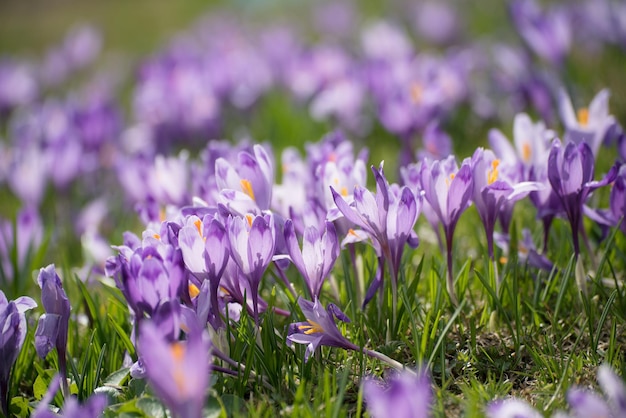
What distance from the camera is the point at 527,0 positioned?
114 inches

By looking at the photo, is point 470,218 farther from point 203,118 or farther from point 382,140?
point 203,118

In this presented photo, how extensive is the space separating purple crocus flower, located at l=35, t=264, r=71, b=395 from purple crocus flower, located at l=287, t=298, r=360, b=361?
0.48 metres

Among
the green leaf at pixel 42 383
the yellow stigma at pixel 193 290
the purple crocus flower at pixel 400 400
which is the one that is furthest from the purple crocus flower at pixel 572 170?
the green leaf at pixel 42 383

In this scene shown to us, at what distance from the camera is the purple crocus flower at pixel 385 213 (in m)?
1.52

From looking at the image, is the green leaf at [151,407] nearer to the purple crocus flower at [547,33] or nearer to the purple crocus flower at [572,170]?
the purple crocus flower at [572,170]

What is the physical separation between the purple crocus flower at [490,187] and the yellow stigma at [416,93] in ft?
4.27

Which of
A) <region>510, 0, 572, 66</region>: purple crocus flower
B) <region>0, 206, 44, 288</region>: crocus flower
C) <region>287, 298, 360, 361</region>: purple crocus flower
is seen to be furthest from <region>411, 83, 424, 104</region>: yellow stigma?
<region>287, 298, 360, 361</region>: purple crocus flower

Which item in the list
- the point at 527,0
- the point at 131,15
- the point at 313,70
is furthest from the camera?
the point at 131,15

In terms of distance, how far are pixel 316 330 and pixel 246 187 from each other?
44 centimetres

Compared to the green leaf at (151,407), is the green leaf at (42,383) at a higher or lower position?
lower

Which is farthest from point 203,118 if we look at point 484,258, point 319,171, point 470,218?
point 484,258

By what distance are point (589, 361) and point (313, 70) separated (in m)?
2.94

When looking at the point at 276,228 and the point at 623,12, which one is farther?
the point at 623,12

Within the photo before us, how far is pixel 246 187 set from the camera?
176cm
